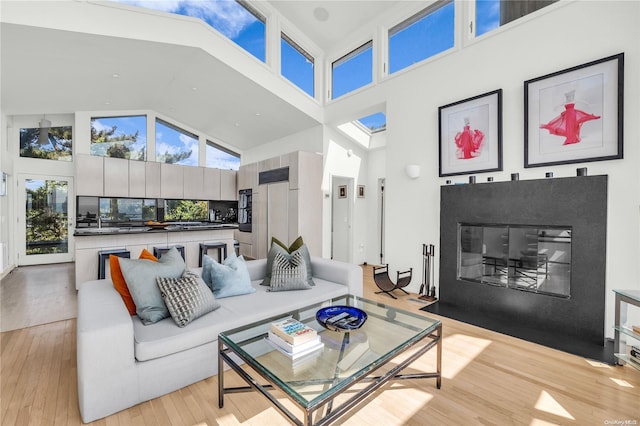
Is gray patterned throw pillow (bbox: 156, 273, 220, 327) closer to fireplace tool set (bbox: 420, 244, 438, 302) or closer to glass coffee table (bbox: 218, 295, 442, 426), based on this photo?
glass coffee table (bbox: 218, 295, 442, 426)

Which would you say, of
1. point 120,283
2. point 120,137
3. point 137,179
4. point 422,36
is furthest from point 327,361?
point 120,137

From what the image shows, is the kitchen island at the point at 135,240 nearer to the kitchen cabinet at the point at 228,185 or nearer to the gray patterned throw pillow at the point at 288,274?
the gray patterned throw pillow at the point at 288,274

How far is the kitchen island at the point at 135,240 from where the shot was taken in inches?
153

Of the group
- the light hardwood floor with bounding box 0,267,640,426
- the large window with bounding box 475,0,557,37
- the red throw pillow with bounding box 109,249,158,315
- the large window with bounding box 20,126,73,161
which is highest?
the large window with bounding box 475,0,557,37

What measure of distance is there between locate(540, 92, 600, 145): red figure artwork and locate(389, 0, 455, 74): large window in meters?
1.68

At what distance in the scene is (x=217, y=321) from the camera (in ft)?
6.62

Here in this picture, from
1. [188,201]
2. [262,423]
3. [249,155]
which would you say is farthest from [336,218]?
[262,423]

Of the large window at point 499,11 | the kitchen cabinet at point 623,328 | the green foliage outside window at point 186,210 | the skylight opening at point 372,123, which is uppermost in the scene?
the large window at point 499,11

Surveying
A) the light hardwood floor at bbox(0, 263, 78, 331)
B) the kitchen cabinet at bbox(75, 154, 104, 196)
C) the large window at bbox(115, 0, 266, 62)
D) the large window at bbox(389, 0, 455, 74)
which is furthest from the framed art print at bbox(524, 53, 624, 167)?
the kitchen cabinet at bbox(75, 154, 104, 196)

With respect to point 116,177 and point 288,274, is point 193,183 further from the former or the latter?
point 288,274

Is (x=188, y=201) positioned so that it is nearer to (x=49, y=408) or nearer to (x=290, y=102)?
(x=290, y=102)

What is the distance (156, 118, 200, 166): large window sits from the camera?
6.73 m

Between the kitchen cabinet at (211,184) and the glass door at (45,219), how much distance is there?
273 centimetres

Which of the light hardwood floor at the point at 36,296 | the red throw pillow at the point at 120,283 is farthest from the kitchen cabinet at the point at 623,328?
the light hardwood floor at the point at 36,296
